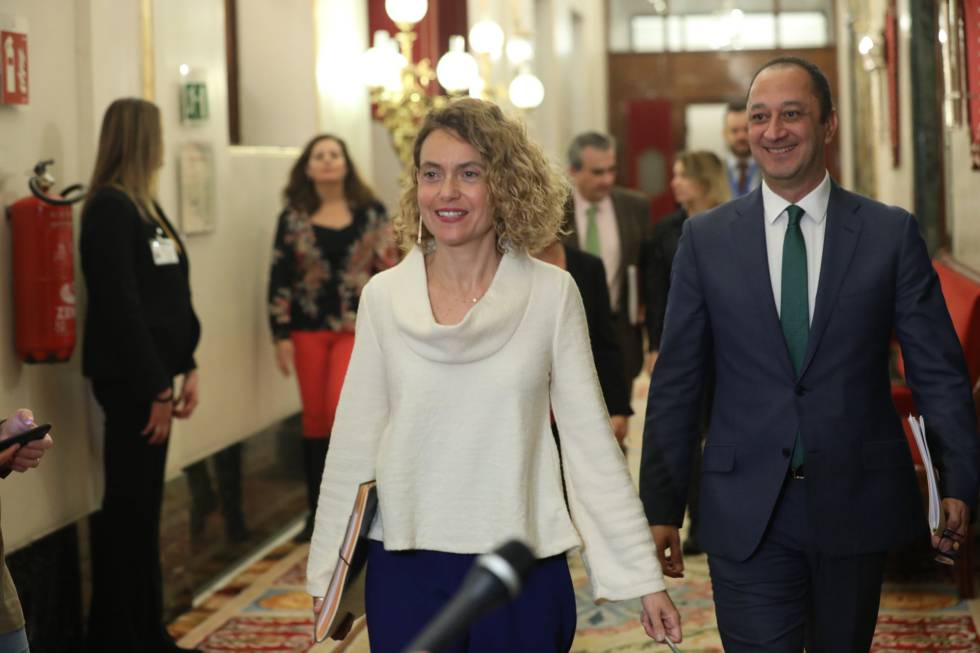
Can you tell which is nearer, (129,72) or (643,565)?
(643,565)

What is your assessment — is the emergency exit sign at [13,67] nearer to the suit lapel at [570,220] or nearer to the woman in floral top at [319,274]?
the suit lapel at [570,220]

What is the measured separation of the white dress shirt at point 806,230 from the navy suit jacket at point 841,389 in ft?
0.09

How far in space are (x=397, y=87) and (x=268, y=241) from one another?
280 centimetres

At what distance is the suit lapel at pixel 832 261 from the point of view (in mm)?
3273

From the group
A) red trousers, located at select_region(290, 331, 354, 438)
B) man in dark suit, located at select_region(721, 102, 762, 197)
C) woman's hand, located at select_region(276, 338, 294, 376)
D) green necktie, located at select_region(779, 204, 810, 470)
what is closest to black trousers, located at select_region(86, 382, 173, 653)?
red trousers, located at select_region(290, 331, 354, 438)

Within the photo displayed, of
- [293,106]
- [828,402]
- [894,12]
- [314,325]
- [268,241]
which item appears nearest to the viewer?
[828,402]

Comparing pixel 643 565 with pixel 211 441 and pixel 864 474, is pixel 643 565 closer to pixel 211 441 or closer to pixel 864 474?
pixel 864 474

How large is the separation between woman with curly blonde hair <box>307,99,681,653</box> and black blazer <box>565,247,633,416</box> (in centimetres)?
181

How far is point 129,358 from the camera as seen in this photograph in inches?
206

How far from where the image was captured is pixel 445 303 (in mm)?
3021

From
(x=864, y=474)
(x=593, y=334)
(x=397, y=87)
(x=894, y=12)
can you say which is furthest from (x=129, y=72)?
(x=894, y=12)

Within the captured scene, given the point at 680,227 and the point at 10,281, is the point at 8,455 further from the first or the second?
the point at 680,227

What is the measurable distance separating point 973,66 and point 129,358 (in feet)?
11.8

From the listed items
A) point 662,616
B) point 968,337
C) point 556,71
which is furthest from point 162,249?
point 556,71
